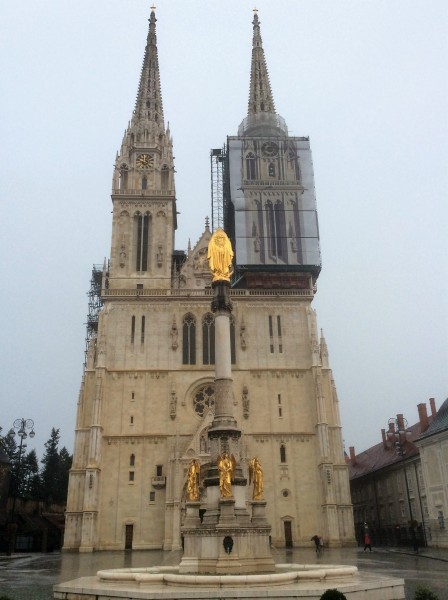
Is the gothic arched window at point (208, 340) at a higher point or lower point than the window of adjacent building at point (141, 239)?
lower

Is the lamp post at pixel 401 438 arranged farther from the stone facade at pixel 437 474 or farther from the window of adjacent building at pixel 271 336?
the window of adjacent building at pixel 271 336

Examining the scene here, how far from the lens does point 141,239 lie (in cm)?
4619

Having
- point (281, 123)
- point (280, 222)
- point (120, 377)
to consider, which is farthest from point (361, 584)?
point (281, 123)

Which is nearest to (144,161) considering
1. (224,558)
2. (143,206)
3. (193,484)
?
(143,206)

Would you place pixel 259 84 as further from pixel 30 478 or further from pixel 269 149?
pixel 30 478

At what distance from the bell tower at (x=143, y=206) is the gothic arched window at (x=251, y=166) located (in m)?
7.84

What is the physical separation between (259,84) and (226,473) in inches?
2135

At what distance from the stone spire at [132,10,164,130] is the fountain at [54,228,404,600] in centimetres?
3552

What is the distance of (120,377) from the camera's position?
40625 millimetres

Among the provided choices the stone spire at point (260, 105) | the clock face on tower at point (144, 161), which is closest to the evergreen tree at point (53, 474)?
the clock face on tower at point (144, 161)

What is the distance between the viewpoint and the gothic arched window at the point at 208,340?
41.8 m

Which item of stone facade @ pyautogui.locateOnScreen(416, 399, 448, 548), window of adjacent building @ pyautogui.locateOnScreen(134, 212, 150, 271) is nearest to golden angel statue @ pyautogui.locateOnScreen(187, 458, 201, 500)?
stone facade @ pyautogui.locateOnScreen(416, 399, 448, 548)

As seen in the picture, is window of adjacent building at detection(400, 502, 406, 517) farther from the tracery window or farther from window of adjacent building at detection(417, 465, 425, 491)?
the tracery window

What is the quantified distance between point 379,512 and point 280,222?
88.2 feet
